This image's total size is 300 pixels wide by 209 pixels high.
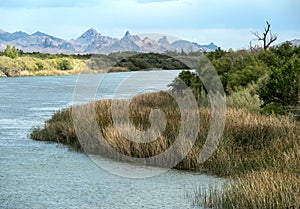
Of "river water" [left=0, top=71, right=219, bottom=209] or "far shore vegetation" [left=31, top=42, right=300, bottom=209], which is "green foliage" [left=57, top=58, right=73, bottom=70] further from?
"river water" [left=0, top=71, right=219, bottom=209]

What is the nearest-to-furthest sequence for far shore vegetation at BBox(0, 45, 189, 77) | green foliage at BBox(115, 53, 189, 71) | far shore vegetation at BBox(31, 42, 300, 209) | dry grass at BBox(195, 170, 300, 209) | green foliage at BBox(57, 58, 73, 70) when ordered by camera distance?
dry grass at BBox(195, 170, 300, 209), far shore vegetation at BBox(31, 42, 300, 209), green foliage at BBox(115, 53, 189, 71), far shore vegetation at BBox(0, 45, 189, 77), green foliage at BBox(57, 58, 73, 70)

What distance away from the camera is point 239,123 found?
1323cm

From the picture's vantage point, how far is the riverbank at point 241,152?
26.0ft

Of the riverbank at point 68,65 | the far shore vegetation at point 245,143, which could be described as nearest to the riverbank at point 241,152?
the far shore vegetation at point 245,143

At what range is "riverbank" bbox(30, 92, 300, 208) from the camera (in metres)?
7.93

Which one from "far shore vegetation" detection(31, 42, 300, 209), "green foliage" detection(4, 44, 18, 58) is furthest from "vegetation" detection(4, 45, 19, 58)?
"far shore vegetation" detection(31, 42, 300, 209)

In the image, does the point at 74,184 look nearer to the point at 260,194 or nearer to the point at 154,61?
the point at 260,194

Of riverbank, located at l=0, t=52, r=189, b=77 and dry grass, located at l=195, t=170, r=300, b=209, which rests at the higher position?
riverbank, located at l=0, t=52, r=189, b=77

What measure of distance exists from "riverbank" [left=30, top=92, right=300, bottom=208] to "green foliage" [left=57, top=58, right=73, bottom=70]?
77.1 metres

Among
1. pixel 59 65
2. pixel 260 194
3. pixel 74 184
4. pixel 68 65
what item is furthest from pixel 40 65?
pixel 260 194

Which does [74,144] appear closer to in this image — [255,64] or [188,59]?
[255,64]

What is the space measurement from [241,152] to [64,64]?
273 ft

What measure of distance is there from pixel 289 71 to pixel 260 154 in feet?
14.6

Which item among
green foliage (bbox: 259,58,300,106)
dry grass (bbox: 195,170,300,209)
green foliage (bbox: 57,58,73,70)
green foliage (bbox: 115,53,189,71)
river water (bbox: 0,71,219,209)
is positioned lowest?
river water (bbox: 0,71,219,209)
